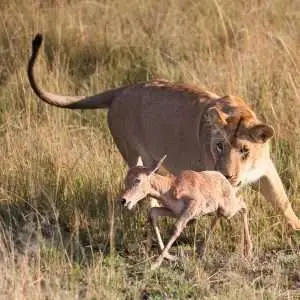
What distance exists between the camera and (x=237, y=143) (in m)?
5.84

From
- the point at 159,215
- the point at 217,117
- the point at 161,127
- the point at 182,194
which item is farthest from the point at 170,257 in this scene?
the point at 161,127

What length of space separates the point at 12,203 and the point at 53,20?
140 inches

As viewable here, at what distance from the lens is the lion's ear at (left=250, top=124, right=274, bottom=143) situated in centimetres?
576

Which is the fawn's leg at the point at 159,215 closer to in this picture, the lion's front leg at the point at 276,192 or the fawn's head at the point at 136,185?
the fawn's head at the point at 136,185

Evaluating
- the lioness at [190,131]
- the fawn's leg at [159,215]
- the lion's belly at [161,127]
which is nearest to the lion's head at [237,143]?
the lioness at [190,131]

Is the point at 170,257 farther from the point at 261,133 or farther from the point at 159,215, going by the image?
the point at 261,133

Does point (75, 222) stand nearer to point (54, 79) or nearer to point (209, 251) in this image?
point (209, 251)

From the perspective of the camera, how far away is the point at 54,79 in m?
8.34

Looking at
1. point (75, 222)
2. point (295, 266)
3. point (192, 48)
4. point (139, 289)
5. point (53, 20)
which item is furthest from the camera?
point (53, 20)

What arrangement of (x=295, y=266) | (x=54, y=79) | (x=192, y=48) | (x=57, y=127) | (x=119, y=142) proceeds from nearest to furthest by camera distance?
1. (x=295, y=266)
2. (x=119, y=142)
3. (x=57, y=127)
4. (x=54, y=79)
5. (x=192, y=48)

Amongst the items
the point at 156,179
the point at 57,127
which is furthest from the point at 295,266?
the point at 57,127

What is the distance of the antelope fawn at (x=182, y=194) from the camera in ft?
17.3

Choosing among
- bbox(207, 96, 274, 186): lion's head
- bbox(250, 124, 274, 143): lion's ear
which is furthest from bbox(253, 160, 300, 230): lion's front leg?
bbox(250, 124, 274, 143): lion's ear

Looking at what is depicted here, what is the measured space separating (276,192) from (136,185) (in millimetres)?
1241
